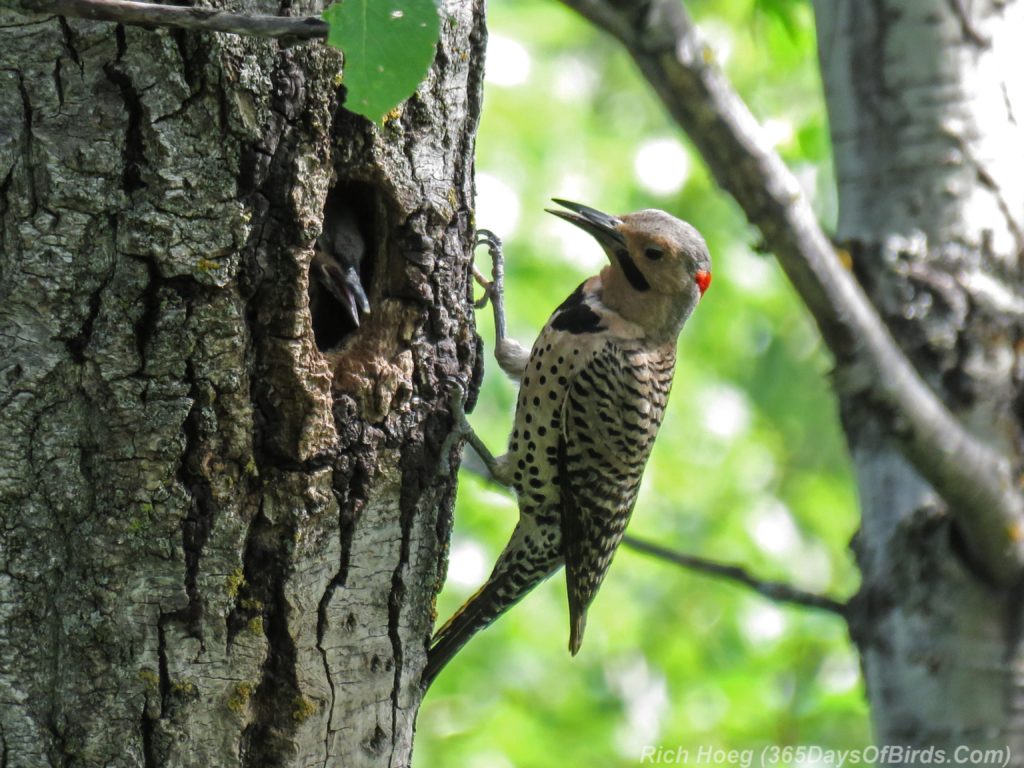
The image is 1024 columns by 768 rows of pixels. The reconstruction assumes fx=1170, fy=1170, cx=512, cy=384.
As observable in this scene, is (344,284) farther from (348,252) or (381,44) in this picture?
(381,44)

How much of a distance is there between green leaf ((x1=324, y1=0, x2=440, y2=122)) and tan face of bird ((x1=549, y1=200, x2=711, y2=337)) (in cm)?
212

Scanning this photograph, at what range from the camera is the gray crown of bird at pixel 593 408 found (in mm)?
3709

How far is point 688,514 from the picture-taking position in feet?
22.4

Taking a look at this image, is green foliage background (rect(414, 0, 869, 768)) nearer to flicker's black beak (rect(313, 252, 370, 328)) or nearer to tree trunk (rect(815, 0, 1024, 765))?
tree trunk (rect(815, 0, 1024, 765))

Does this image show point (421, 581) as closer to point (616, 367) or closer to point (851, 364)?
point (851, 364)

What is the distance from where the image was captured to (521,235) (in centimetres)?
668

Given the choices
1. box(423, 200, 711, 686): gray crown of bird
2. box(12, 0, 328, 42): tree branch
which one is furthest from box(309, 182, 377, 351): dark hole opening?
box(423, 200, 711, 686): gray crown of bird

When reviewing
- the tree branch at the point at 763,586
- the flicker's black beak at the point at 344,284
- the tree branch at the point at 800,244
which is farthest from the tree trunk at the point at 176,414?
the tree branch at the point at 763,586

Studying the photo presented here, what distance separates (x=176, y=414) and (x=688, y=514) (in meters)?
5.10

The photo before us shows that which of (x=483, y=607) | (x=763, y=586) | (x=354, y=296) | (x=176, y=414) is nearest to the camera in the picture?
(x=176, y=414)

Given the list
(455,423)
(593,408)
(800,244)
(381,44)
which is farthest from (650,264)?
(381,44)

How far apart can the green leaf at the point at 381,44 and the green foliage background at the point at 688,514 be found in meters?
3.78

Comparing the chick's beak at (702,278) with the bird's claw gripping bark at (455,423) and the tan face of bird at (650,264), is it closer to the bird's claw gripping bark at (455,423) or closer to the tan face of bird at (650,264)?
the tan face of bird at (650,264)

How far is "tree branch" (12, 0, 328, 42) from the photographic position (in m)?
1.71
